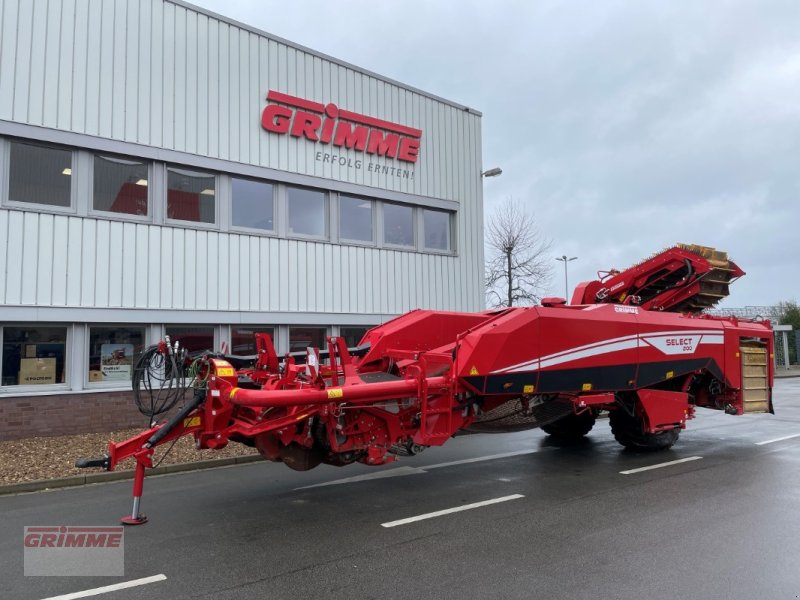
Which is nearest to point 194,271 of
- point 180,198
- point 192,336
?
point 192,336

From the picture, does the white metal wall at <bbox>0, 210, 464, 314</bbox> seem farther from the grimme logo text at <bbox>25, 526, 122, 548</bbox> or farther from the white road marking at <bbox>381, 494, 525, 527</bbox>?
the white road marking at <bbox>381, 494, 525, 527</bbox>

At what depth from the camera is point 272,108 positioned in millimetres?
12398

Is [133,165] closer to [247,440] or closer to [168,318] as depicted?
[168,318]

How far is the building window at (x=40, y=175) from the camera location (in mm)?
9875

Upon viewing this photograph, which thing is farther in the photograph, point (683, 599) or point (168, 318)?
point (168, 318)

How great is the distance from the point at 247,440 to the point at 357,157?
918 centimetres

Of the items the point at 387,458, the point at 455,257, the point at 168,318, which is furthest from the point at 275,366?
the point at 455,257

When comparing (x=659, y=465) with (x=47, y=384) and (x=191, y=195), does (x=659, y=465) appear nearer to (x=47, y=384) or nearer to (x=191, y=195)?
(x=191, y=195)

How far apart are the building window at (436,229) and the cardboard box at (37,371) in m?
8.50

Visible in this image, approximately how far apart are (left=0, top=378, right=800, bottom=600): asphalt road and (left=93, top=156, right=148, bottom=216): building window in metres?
5.32

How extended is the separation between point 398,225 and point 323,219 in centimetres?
206

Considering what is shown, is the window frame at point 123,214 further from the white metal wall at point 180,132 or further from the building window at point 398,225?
the building window at point 398,225

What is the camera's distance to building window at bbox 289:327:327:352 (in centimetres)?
1262
